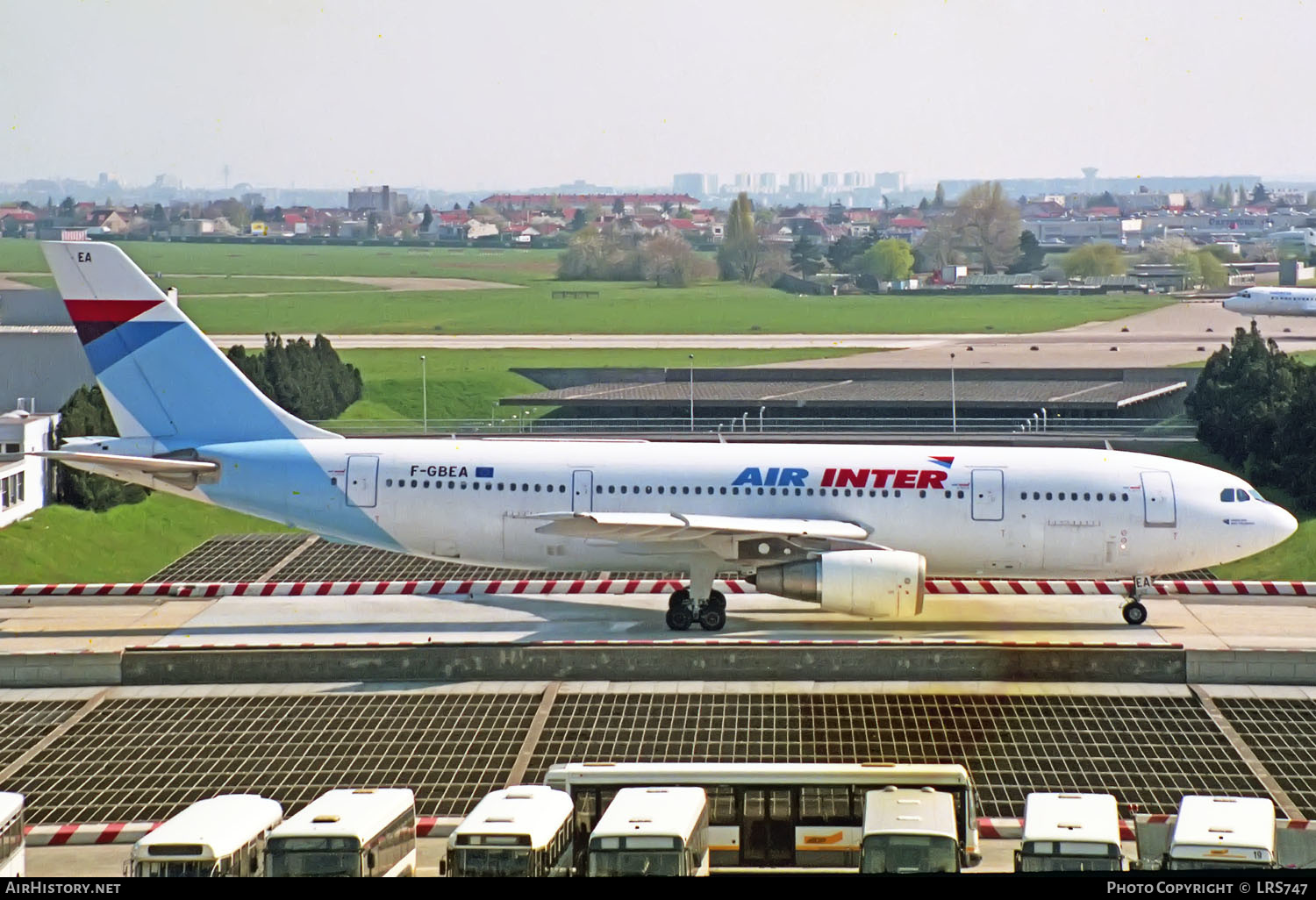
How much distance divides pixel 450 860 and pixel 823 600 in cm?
1829

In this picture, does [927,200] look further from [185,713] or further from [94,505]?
[185,713]

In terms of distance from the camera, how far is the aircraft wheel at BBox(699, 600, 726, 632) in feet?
115

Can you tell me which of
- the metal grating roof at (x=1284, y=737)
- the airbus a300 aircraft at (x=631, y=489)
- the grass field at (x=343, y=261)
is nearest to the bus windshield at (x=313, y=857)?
the metal grating roof at (x=1284, y=737)

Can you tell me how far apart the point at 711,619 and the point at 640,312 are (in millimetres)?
90547

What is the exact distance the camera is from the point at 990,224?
152250mm

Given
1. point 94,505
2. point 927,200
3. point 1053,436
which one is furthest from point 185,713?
point 927,200

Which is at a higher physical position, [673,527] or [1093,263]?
[1093,263]

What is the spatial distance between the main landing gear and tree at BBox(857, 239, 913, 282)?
115718mm

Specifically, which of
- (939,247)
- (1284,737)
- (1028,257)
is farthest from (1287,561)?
(939,247)

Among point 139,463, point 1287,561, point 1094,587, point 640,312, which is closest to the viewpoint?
point 139,463

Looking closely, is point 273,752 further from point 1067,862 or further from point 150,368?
point 150,368

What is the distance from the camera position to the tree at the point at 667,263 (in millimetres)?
129250

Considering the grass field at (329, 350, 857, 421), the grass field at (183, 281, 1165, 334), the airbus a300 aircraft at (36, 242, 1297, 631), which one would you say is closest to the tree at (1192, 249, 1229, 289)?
the grass field at (183, 281, 1165, 334)

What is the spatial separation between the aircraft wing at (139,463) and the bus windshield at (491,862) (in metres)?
21.0
